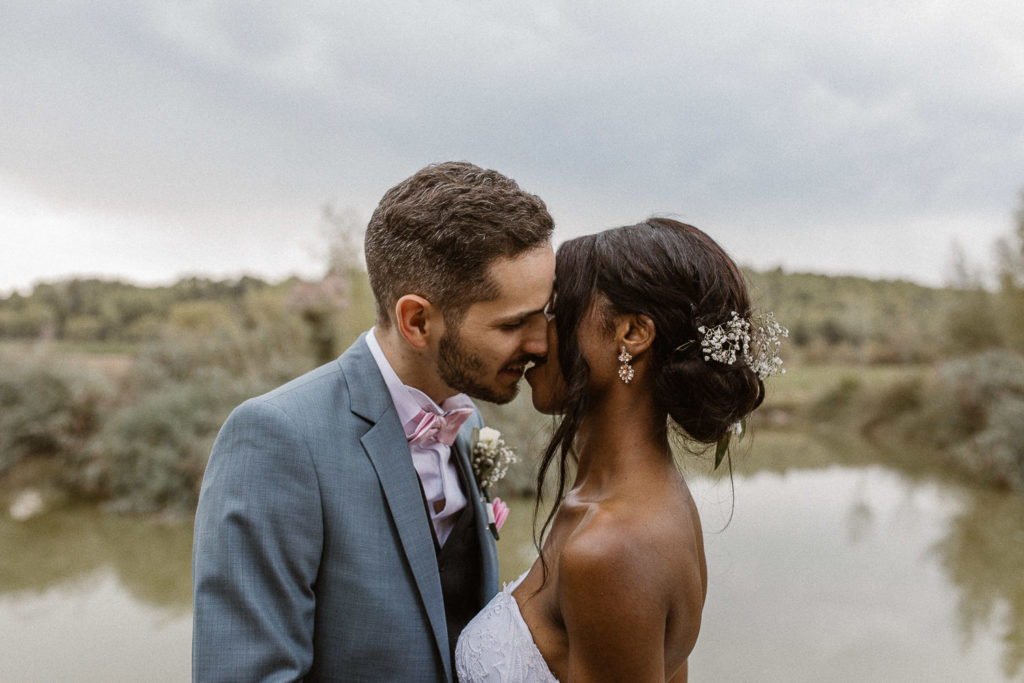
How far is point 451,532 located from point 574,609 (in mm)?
502

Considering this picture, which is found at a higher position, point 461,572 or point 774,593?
point 461,572

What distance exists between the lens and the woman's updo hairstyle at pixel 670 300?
1812 millimetres

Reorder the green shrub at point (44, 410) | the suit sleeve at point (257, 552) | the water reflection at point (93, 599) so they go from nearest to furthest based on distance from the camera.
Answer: the suit sleeve at point (257, 552), the water reflection at point (93, 599), the green shrub at point (44, 410)

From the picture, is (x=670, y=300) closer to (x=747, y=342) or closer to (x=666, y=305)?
(x=666, y=305)

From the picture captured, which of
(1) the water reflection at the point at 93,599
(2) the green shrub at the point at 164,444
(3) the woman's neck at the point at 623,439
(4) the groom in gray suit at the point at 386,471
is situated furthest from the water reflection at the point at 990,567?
(2) the green shrub at the point at 164,444

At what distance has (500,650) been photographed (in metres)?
1.90

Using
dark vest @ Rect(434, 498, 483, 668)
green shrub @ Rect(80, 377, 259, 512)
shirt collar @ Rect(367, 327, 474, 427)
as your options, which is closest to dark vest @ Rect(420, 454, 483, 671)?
dark vest @ Rect(434, 498, 483, 668)

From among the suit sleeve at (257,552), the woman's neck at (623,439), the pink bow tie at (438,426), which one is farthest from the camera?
the pink bow tie at (438,426)

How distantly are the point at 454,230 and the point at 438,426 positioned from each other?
0.54 m

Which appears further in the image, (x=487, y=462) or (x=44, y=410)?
(x=44, y=410)

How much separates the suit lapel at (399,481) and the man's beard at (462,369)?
0.55ft

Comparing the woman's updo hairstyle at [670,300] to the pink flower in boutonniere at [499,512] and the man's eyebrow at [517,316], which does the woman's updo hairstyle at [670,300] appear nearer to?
the man's eyebrow at [517,316]

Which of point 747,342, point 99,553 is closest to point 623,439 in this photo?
point 747,342

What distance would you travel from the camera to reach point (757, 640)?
7254 millimetres
